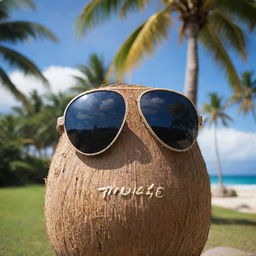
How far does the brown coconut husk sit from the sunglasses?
2.2 inches

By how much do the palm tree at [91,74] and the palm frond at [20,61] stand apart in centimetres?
639

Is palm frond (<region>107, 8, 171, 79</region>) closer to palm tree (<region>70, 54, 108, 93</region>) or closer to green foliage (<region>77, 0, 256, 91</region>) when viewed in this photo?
green foliage (<region>77, 0, 256, 91</region>)

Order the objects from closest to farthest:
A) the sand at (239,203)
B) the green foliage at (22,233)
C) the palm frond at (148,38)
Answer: the green foliage at (22,233), the palm frond at (148,38), the sand at (239,203)

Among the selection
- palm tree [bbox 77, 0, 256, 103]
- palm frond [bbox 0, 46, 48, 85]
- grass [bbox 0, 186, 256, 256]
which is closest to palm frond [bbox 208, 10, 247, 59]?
palm tree [bbox 77, 0, 256, 103]

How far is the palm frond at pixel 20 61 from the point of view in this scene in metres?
14.0

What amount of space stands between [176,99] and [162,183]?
0.66m

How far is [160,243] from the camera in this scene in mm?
2281

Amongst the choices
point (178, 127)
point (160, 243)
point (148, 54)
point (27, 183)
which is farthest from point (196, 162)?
point (27, 183)

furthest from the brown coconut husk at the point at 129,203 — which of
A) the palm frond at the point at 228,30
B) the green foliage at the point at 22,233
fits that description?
the palm frond at the point at 228,30

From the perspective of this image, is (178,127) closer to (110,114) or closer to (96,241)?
(110,114)

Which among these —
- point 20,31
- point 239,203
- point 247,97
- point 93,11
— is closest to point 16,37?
point 20,31

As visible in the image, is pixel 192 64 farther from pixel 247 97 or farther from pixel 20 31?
pixel 247 97

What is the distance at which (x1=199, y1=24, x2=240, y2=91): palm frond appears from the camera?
9789 millimetres

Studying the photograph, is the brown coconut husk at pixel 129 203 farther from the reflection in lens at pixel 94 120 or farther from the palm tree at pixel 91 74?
the palm tree at pixel 91 74
